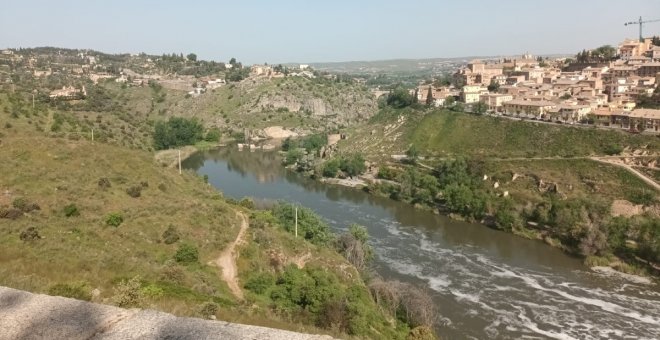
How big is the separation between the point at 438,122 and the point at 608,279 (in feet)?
102

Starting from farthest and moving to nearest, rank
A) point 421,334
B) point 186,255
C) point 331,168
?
point 331,168 < point 186,255 < point 421,334

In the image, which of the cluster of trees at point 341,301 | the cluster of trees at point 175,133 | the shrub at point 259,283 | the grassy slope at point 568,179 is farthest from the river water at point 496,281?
the cluster of trees at point 175,133

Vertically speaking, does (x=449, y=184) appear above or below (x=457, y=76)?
below

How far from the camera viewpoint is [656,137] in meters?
38.2

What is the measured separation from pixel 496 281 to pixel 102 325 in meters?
23.6

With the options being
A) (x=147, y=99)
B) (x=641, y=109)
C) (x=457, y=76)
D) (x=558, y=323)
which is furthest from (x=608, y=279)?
(x=147, y=99)

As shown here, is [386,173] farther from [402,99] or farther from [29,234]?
[29,234]

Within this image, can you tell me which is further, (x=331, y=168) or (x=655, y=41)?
(x=655, y=41)

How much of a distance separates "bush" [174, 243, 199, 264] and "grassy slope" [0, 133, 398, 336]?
28 centimetres

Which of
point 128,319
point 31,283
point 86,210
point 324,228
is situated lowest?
point 324,228

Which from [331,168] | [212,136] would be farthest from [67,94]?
[331,168]

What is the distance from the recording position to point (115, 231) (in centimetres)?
1772

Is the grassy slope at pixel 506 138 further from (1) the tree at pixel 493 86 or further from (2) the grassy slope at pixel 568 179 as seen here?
(1) the tree at pixel 493 86

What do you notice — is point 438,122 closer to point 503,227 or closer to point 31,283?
point 503,227
